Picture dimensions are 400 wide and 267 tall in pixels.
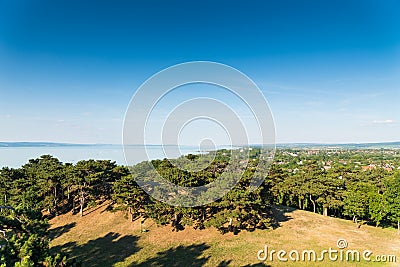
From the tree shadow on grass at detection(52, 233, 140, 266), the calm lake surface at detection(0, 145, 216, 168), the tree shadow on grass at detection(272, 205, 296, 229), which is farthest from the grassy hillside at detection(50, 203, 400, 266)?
the calm lake surface at detection(0, 145, 216, 168)

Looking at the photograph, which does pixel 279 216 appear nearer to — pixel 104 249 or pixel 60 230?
pixel 104 249

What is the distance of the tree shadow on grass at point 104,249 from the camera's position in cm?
1922

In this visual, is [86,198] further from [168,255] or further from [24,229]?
[24,229]

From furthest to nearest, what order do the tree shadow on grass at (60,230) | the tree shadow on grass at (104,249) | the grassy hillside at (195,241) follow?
the tree shadow on grass at (60,230) → the tree shadow on grass at (104,249) → the grassy hillside at (195,241)

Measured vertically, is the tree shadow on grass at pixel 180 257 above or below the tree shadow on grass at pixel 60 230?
above

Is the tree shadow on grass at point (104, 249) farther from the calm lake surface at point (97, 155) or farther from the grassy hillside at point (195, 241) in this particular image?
the calm lake surface at point (97, 155)

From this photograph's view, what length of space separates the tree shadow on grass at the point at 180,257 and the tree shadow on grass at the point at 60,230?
11.2 m

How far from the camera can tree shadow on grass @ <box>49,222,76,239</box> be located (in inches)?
981

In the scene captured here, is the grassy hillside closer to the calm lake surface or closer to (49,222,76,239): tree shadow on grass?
(49,222,76,239): tree shadow on grass

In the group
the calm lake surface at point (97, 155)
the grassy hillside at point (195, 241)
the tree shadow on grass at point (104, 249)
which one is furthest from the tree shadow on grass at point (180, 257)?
the calm lake surface at point (97, 155)

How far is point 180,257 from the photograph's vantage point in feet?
62.8

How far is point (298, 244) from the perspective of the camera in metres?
A: 20.8

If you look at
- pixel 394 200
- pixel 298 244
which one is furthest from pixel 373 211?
pixel 298 244

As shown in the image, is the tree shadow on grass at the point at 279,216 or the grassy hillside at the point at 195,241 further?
the tree shadow on grass at the point at 279,216
